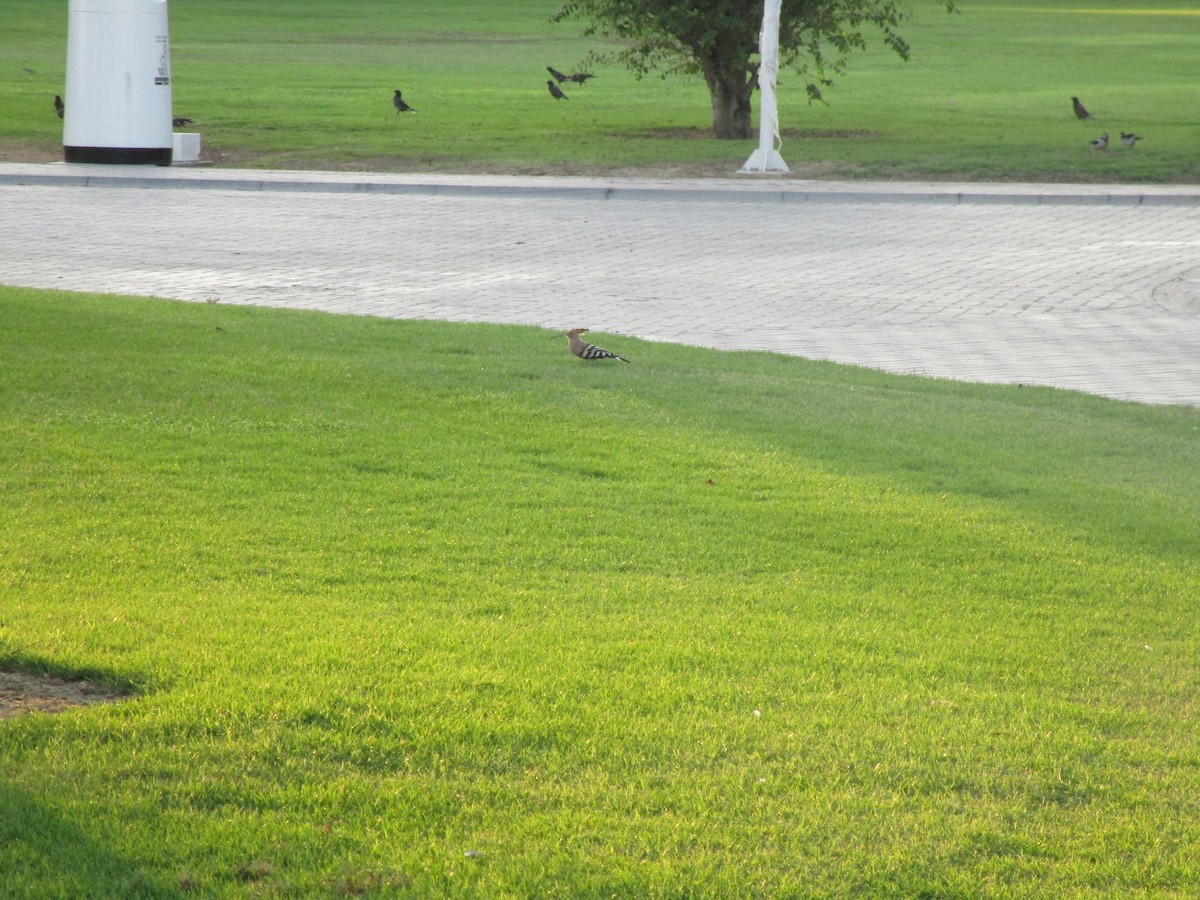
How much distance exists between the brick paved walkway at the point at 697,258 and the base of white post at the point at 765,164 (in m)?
0.98

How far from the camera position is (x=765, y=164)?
22.5 m

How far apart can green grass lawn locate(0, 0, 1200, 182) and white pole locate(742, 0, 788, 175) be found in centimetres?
67

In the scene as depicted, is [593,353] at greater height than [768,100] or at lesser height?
lesser

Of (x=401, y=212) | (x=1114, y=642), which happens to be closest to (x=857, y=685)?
(x=1114, y=642)

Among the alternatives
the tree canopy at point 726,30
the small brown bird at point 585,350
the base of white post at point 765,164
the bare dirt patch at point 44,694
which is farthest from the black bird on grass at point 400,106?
the bare dirt patch at point 44,694

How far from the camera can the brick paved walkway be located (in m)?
11.4

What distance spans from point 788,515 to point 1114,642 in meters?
1.59

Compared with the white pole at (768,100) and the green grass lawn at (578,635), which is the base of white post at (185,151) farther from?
the green grass lawn at (578,635)

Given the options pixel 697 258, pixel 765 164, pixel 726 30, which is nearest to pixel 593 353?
pixel 697 258

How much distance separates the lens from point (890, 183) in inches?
845

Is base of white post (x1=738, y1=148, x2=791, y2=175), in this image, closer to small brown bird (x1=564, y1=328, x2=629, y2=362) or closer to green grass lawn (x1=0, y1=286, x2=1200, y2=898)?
small brown bird (x1=564, y1=328, x2=629, y2=362)

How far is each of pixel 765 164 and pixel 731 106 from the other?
5.34 metres

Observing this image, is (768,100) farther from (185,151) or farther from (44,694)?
(44,694)

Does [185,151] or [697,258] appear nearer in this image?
[697,258]
